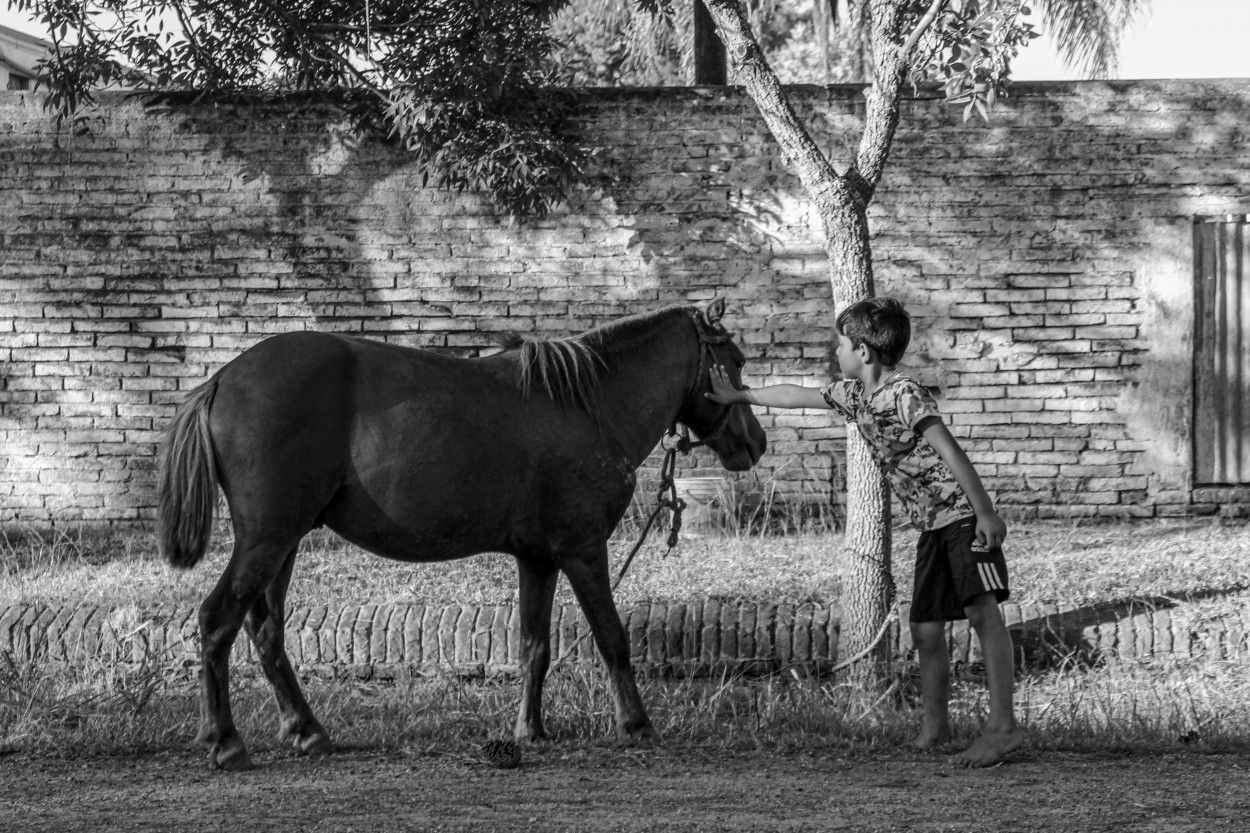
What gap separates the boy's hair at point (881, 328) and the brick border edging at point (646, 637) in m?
2.18

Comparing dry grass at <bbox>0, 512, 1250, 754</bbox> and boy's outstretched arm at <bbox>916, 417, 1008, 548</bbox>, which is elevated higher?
boy's outstretched arm at <bbox>916, 417, 1008, 548</bbox>

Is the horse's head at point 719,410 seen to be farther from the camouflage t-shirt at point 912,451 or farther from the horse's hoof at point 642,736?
the horse's hoof at point 642,736

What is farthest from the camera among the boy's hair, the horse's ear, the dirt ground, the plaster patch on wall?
the plaster patch on wall

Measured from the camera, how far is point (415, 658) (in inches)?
251

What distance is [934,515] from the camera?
14.6 ft

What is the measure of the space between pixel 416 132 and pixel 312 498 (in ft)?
14.6

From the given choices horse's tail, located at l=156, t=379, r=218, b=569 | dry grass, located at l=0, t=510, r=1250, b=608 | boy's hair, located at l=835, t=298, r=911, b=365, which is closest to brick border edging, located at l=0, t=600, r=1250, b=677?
dry grass, located at l=0, t=510, r=1250, b=608

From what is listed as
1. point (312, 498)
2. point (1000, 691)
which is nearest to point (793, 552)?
point (1000, 691)

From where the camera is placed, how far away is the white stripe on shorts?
4.34 metres

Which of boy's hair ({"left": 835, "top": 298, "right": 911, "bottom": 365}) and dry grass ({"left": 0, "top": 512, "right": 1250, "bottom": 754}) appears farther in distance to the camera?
dry grass ({"left": 0, "top": 512, "right": 1250, "bottom": 754})

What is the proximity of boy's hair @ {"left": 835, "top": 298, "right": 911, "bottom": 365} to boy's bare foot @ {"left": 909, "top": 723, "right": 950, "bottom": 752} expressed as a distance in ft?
4.29

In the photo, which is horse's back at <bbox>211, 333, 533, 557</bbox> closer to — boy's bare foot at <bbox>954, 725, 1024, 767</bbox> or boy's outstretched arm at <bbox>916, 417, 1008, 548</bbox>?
boy's outstretched arm at <bbox>916, 417, 1008, 548</bbox>

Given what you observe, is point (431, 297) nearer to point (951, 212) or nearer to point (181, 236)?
point (181, 236)

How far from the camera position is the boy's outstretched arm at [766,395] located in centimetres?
488
